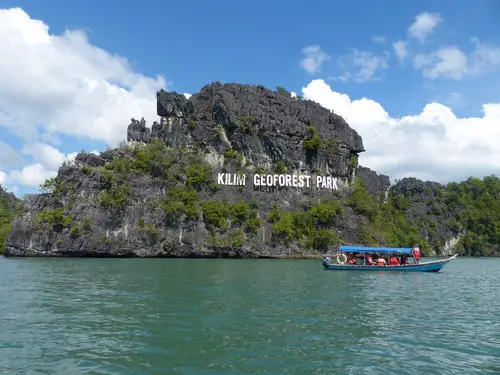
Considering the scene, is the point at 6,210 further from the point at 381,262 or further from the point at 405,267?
the point at 405,267

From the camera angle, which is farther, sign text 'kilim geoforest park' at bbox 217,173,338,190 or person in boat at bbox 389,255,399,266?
sign text 'kilim geoforest park' at bbox 217,173,338,190

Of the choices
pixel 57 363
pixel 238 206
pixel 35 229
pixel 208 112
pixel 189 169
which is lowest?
pixel 57 363

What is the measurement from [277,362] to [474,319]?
10492 mm

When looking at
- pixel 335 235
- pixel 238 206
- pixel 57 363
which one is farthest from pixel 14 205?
pixel 57 363

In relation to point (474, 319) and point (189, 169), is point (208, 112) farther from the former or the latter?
point (474, 319)

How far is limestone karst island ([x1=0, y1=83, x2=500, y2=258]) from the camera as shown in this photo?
66938 millimetres

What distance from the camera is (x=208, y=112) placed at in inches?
3351

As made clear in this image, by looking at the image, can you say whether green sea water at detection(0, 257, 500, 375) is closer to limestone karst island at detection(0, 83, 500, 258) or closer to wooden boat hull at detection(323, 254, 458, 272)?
wooden boat hull at detection(323, 254, 458, 272)

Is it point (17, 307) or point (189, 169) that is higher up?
point (189, 169)

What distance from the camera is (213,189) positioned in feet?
247

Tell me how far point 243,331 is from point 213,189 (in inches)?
2407

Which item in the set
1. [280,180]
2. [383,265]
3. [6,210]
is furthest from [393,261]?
[6,210]

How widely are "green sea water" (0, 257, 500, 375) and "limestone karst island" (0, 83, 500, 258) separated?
42882 millimetres

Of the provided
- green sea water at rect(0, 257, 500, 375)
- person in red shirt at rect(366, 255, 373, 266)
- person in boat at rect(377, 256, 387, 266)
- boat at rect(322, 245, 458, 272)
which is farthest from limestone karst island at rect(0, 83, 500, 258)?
green sea water at rect(0, 257, 500, 375)
